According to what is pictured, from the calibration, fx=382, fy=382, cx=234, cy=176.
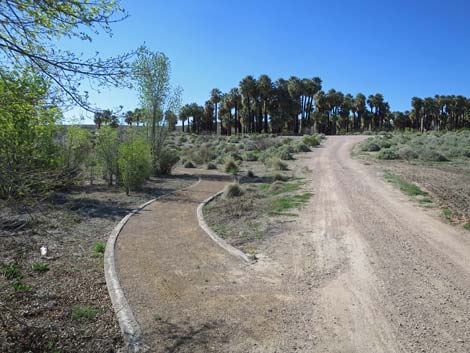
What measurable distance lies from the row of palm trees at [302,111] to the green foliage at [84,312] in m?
59.8

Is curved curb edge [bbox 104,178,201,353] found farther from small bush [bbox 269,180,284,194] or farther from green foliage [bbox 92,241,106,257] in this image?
small bush [bbox 269,180,284,194]

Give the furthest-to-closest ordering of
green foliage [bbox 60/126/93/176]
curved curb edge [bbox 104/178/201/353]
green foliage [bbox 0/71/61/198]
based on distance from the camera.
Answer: green foliage [bbox 60/126/93/176] < curved curb edge [bbox 104/178/201/353] < green foliage [bbox 0/71/61/198]

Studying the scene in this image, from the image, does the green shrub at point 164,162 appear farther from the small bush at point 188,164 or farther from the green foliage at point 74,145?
the green foliage at point 74,145

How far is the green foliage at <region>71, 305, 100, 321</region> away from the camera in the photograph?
4980 millimetres

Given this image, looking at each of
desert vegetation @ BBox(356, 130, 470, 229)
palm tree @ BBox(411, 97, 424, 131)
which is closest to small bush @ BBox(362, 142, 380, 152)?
desert vegetation @ BBox(356, 130, 470, 229)

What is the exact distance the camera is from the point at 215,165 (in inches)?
1037

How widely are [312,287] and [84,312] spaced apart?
10.6 feet

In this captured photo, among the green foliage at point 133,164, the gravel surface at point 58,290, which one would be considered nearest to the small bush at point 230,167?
the green foliage at point 133,164

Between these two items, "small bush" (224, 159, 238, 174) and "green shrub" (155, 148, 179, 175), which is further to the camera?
"small bush" (224, 159, 238, 174)

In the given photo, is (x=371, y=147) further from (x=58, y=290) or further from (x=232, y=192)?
(x=58, y=290)

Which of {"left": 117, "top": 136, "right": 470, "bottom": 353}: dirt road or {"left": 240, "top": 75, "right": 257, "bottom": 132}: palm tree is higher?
{"left": 240, "top": 75, "right": 257, "bottom": 132}: palm tree

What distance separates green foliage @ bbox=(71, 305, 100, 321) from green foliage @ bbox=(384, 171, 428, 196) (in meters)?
10.5

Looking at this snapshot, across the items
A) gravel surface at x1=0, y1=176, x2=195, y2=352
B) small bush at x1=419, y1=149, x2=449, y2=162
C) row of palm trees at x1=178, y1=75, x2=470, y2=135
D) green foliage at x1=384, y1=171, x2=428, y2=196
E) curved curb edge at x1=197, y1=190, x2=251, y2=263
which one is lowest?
gravel surface at x1=0, y1=176, x2=195, y2=352

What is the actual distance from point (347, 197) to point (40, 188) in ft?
32.9
